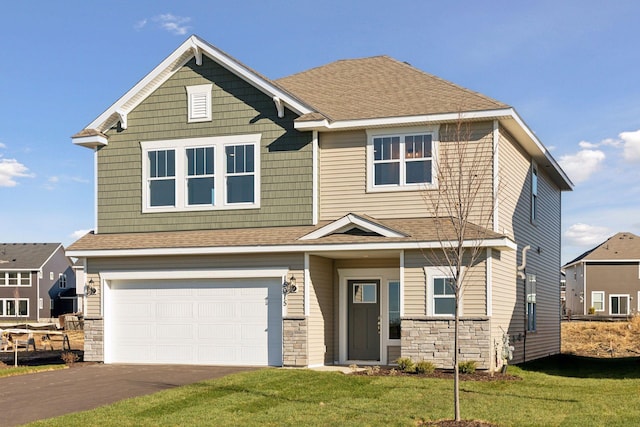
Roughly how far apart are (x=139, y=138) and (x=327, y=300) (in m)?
6.55

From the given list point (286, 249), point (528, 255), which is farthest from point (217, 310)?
point (528, 255)

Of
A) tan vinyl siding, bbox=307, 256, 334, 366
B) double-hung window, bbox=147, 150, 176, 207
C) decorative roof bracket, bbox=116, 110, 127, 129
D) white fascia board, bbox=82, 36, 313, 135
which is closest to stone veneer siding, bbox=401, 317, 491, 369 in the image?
tan vinyl siding, bbox=307, 256, 334, 366

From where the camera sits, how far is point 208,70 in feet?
67.3

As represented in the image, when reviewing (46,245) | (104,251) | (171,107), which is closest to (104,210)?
(104,251)

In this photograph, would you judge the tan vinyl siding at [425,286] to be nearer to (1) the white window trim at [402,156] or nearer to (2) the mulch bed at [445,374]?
(2) the mulch bed at [445,374]

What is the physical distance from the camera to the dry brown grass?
2954 cm

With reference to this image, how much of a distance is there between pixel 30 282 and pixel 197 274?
48212 mm

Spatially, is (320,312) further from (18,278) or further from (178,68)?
(18,278)

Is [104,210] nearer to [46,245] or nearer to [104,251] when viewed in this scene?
[104,251]

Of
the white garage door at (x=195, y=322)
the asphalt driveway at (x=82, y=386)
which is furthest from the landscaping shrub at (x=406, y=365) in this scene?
the asphalt driveway at (x=82, y=386)

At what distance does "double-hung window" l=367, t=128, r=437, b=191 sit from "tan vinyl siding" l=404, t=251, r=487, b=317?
1.90 metres

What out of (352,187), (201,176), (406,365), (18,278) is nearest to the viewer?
(406,365)

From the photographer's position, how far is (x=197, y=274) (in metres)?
20.0

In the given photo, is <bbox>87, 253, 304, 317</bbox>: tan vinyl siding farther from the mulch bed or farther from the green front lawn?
the mulch bed
